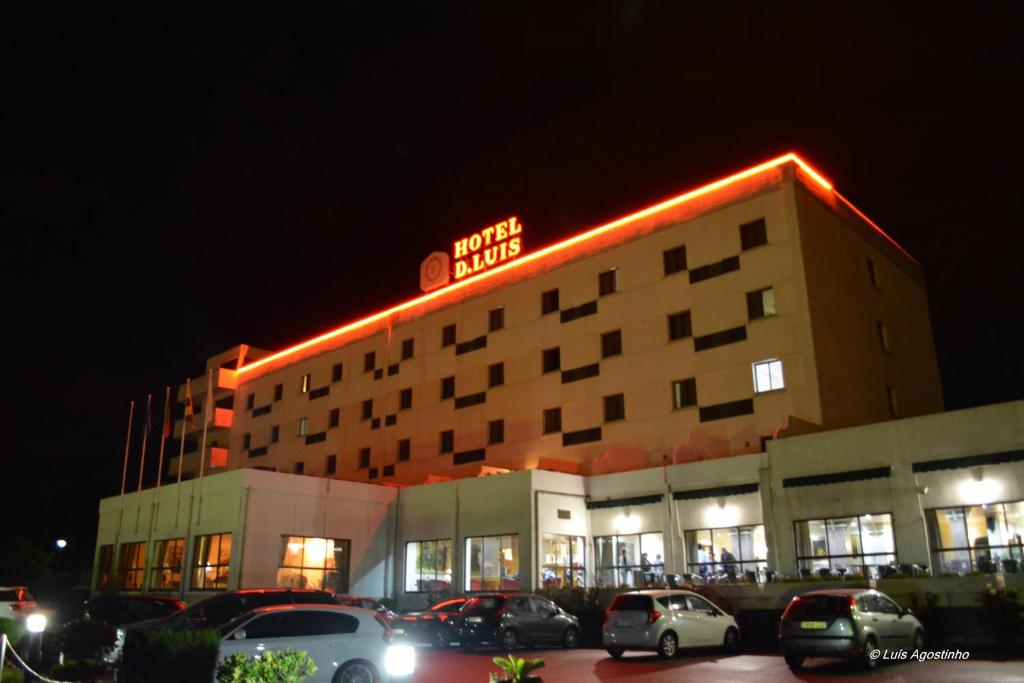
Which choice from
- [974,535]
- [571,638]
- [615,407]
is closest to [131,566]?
[615,407]

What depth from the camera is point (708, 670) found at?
53.4 ft

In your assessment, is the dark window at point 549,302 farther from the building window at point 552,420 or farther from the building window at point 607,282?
the building window at point 552,420

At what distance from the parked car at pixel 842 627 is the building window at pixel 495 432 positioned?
24.8m

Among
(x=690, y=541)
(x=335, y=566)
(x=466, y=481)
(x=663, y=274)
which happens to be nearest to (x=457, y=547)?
(x=466, y=481)

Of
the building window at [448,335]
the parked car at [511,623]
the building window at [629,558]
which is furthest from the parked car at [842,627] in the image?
the building window at [448,335]

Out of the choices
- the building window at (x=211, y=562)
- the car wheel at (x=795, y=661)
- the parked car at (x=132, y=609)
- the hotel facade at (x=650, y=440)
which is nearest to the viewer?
the car wheel at (x=795, y=661)

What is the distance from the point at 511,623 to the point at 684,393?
15.5 metres

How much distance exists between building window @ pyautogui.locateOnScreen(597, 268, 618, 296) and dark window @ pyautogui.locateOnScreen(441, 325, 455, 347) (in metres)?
10.2

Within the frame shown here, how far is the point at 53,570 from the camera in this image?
5625 cm

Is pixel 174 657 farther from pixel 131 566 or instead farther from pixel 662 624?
pixel 131 566

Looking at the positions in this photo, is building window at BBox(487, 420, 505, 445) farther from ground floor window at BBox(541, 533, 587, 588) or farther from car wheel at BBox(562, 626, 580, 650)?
car wheel at BBox(562, 626, 580, 650)

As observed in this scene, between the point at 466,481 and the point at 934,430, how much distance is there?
58.5ft

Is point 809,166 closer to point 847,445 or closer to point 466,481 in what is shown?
point 847,445

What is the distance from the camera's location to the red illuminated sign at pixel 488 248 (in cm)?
4372
